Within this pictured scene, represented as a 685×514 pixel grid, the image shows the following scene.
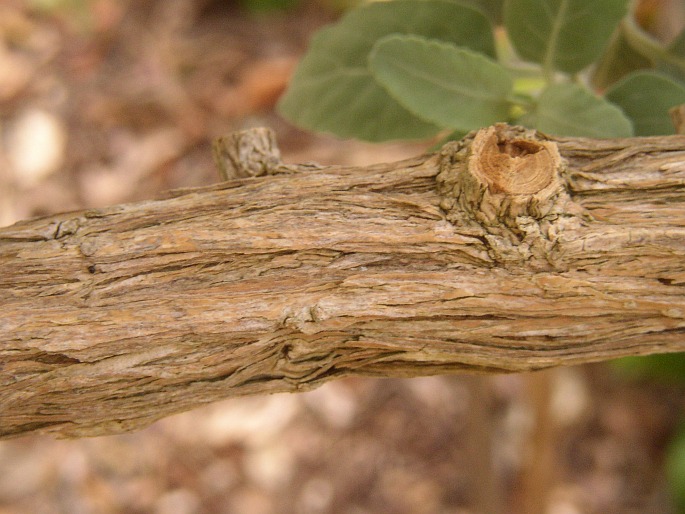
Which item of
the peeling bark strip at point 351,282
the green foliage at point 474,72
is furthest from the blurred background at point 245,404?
the peeling bark strip at point 351,282

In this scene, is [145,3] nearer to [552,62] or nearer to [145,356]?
[552,62]

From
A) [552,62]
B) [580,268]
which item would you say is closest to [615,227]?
[580,268]

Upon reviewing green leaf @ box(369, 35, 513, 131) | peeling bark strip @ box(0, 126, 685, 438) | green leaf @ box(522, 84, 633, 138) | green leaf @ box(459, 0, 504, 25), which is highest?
green leaf @ box(459, 0, 504, 25)

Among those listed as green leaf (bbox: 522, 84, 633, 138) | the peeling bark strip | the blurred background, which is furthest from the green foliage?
the blurred background

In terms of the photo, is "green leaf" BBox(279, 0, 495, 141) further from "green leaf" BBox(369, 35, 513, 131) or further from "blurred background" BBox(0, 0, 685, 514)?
"blurred background" BBox(0, 0, 685, 514)

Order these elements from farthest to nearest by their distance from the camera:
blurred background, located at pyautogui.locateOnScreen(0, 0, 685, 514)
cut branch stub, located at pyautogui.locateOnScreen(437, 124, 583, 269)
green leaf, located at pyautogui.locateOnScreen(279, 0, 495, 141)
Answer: blurred background, located at pyautogui.locateOnScreen(0, 0, 685, 514)
green leaf, located at pyautogui.locateOnScreen(279, 0, 495, 141)
cut branch stub, located at pyautogui.locateOnScreen(437, 124, 583, 269)

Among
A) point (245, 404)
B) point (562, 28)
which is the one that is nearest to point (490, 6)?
point (562, 28)

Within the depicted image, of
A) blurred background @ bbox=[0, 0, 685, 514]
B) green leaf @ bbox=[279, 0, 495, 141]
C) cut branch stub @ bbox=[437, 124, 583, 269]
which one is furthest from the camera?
blurred background @ bbox=[0, 0, 685, 514]
